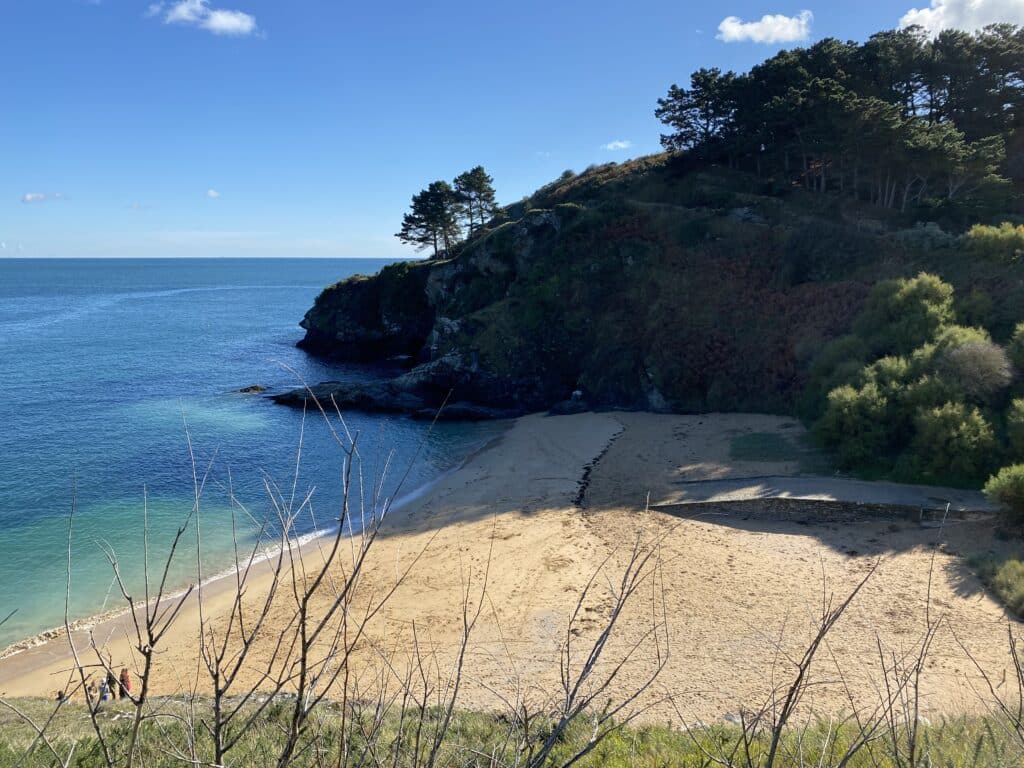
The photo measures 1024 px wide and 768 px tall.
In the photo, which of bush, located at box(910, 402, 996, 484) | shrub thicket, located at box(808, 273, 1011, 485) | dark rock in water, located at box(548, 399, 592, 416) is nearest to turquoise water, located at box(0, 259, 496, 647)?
dark rock in water, located at box(548, 399, 592, 416)

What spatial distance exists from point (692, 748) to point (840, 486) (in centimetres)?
1206

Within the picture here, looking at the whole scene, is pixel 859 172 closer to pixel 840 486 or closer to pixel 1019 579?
pixel 840 486

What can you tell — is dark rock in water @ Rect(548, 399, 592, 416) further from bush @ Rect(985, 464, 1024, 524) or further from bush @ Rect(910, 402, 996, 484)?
bush @ Rect(985, 464, 1024, 524)

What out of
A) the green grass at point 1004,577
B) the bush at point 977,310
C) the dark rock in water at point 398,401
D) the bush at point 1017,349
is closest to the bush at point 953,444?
the bush at point 1017,349

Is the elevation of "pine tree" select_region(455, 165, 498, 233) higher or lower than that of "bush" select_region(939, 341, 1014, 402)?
higher

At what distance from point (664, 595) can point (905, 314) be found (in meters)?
18.6

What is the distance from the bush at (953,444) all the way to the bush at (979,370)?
0.73m

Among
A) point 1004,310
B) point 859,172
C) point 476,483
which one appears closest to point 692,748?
point 476,483

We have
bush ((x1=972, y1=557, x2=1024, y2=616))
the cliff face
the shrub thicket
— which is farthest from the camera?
the cliff face

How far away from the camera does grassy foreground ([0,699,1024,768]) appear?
5.31 metres

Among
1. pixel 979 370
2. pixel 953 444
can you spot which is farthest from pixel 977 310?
pixel 953 444

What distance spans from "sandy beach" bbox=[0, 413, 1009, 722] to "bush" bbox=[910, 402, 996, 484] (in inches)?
87.3

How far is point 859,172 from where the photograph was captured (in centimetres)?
3609

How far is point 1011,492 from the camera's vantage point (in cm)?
1333
